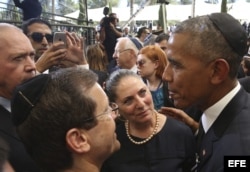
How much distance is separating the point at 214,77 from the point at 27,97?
2.64 ft

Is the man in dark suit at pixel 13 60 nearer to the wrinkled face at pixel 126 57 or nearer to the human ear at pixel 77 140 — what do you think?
the human ear at pixel 77 140

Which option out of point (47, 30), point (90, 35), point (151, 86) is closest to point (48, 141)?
point (47, 30)

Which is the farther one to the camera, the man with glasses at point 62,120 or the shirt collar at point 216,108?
the shirt collar at point 216,108

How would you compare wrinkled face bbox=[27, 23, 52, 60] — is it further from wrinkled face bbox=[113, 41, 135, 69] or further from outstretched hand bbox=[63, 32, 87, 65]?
wrinkled face bbox=[113, 41, 135, 69]

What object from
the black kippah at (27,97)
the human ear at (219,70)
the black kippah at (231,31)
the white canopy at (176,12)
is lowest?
the black kippah at (27,97)

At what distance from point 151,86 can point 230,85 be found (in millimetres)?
2333

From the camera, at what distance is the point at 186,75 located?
5.34 feet

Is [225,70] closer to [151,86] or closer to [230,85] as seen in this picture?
[230,85]

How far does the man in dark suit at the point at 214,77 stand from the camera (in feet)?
5.02

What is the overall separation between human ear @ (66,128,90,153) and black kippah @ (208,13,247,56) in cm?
73

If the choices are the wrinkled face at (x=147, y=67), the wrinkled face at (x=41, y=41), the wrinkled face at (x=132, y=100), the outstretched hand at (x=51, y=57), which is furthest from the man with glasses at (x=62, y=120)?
the wrinkled face at (x=147, y=67)

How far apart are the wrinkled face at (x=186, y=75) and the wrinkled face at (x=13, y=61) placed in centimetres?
105

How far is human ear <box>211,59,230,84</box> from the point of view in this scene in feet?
5.11

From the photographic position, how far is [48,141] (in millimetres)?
1438
